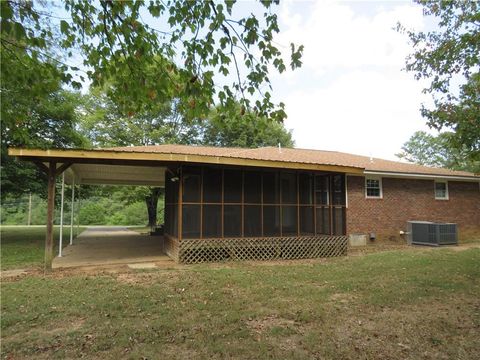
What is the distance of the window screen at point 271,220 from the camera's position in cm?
1052

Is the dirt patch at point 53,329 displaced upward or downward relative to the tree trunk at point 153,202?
downward

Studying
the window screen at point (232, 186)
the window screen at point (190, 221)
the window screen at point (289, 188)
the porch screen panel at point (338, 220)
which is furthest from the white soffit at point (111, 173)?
the porch screen panel at point (338, 220)

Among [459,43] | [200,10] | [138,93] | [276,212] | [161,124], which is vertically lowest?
[276,212]

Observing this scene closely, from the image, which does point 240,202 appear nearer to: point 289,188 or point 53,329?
point 289,188

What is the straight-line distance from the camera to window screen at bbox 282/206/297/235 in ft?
35.8

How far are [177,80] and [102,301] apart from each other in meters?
3.60

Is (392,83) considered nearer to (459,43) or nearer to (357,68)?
(357,68)

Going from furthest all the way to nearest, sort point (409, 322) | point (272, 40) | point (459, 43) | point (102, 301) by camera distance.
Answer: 1. point (459, 43)
2. point (102, 301)
3. point (409, 322)
4. point (272, 40)

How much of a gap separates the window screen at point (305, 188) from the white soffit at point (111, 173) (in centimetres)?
447

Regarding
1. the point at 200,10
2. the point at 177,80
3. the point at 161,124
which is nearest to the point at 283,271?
the point at 177,80

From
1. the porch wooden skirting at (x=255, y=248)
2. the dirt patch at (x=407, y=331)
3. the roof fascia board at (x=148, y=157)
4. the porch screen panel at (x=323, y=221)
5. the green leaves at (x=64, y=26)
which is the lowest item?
the dirt patch at (x=407, y=331)

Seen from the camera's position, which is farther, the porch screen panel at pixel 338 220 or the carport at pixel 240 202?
the porch screen panel at pixel 338 220

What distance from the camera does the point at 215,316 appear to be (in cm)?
484

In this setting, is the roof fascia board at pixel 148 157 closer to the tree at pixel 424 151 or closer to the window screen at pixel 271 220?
the window screen at pixel 271 220
